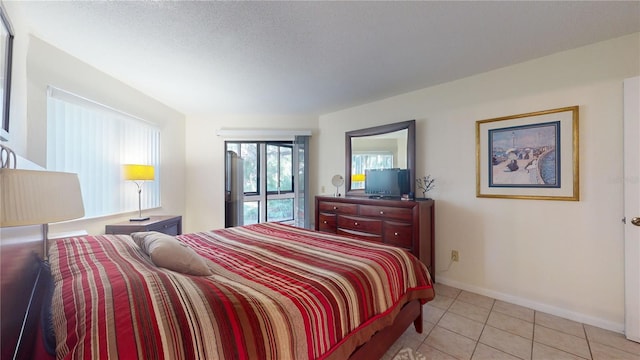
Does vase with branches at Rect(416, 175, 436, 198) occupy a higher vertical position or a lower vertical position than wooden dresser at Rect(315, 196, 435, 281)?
higher

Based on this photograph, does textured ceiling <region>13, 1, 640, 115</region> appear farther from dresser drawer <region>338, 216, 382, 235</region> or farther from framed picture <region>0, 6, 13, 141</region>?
dresser drawer <region>338, 216, 382, 235</region>

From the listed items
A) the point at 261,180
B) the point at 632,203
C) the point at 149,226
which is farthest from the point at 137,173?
the point at 632,203

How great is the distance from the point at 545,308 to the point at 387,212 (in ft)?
5.33

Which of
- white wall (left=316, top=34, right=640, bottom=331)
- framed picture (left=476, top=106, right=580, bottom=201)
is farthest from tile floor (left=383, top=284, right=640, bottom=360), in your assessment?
framed picture (left=476, top=106, right=580, bottom=201)

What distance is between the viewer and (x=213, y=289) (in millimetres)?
955

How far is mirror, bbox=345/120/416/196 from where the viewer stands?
121 inches

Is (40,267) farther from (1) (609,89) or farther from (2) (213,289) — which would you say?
(1) (609,89)

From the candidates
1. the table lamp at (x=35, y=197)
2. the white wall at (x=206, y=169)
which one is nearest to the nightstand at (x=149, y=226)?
the white wall at (x=206, y=169)

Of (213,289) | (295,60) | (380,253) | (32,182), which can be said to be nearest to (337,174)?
(295,60)

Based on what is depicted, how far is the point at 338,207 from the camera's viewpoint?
3352mm

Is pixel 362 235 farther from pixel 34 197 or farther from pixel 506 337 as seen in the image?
pixel 34 197

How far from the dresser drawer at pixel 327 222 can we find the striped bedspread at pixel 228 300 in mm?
1622

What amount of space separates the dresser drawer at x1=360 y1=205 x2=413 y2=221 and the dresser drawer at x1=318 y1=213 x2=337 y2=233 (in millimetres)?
485

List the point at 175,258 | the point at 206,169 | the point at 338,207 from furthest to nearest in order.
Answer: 1. the point at 206,169
2. the point at 338,207
3. the point at 175,258
